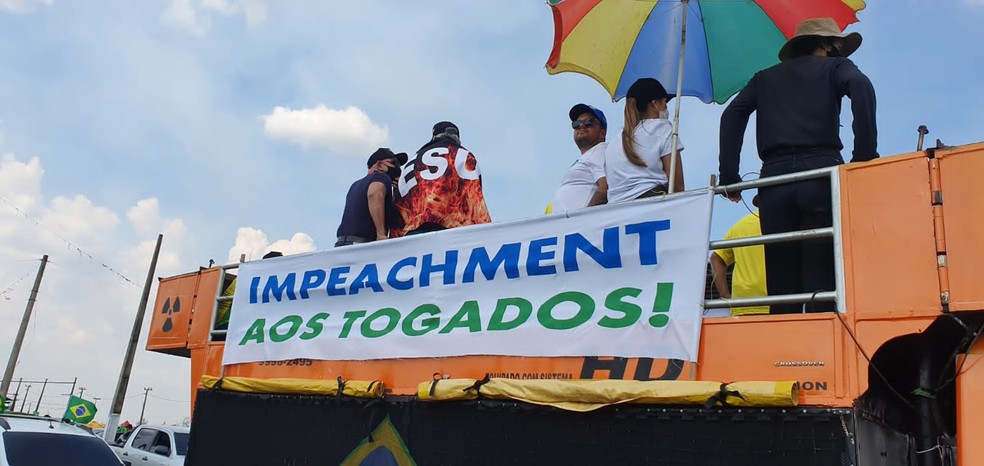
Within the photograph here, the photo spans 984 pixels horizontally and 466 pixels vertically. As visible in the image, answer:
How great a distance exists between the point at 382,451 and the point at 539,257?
A: 1.37 metres

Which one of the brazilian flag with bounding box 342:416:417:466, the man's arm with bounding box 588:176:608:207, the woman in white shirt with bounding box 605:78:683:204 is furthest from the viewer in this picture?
the man's arm with bounding box 588:176:608:207

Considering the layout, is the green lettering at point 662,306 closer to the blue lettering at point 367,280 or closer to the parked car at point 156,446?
the blue lettering at point 367,280

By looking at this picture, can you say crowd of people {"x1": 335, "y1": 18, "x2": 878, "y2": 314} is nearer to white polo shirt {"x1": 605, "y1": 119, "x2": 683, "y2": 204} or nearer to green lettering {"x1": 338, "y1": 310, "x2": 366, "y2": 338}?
white polo shirt {"x1": 605, "y1": 119, "x2": 683, "y2": 204}

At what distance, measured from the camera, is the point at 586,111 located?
18.8ft

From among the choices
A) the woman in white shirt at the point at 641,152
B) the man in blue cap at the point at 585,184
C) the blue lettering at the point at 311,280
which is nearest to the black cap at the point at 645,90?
the woman in white shirt at the point at 641,152

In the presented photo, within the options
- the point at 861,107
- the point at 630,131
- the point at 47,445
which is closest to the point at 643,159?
the point at 630,131

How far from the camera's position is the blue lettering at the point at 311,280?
5.07 m

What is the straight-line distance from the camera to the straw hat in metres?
3.88

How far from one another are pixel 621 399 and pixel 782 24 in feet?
9.80

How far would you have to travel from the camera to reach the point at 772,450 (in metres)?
2.99

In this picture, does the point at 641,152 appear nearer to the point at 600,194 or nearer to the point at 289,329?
the point at 600,194

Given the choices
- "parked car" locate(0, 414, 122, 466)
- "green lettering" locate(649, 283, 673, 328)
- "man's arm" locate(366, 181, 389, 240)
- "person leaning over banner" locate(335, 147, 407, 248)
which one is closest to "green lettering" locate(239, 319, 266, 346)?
"person leaning over banner" locate(335, 147, 407, 248)

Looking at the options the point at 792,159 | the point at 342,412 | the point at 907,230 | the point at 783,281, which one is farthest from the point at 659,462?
the point at 342,412

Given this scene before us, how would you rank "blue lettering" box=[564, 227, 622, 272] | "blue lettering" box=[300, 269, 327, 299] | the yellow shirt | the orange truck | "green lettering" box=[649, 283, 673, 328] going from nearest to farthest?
the orange truck → "green lettering" box=[649, 283, 673, 328] → "blue lettering" box=[564, 227, 622, 272] → the yellow shirt → "blue lettering" box=[300, 269, 327, 299]
